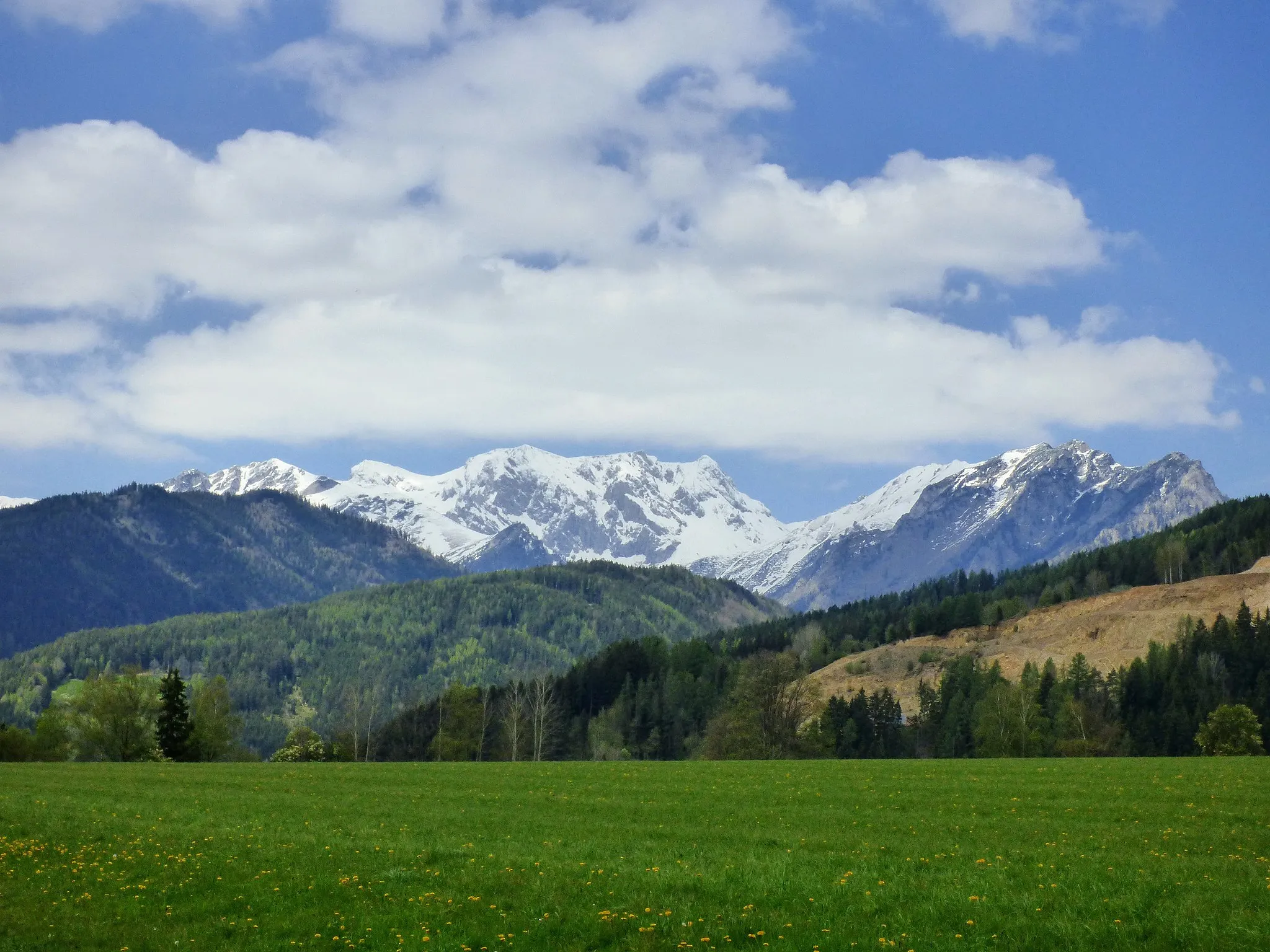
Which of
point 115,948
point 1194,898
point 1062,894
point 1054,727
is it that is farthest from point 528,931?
point 1054,727

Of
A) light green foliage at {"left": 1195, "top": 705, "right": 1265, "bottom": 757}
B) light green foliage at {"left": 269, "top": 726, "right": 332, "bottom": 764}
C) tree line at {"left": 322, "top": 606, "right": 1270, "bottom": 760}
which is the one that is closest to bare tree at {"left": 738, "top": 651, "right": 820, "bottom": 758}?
tree line at {"left": 322, "top": 606, "right": 1270, "bottom": 760}

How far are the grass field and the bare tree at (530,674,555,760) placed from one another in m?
86.8

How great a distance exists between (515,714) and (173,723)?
136 feet

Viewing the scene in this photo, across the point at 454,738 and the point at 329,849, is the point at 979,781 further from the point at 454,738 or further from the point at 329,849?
the point at 454,738

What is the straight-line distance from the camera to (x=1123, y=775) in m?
48.0

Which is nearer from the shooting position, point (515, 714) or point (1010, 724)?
point (1010, 724)

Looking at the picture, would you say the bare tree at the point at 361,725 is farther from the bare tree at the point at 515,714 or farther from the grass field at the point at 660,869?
the grass field at the point at 660,869

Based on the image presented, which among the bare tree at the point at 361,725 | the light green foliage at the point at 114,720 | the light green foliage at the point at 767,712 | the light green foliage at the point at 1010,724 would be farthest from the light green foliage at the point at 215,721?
the light green foliage at the point at 1010,724

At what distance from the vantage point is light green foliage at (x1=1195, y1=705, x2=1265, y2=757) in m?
94.4

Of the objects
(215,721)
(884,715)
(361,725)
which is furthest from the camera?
(361,725)

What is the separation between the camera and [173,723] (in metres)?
100

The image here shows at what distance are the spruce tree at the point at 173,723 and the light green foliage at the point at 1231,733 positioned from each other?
91.1m

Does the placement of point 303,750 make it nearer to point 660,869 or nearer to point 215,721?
point 215,721

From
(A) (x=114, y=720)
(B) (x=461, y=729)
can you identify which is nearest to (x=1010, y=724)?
(B) (x=461, y=729)
